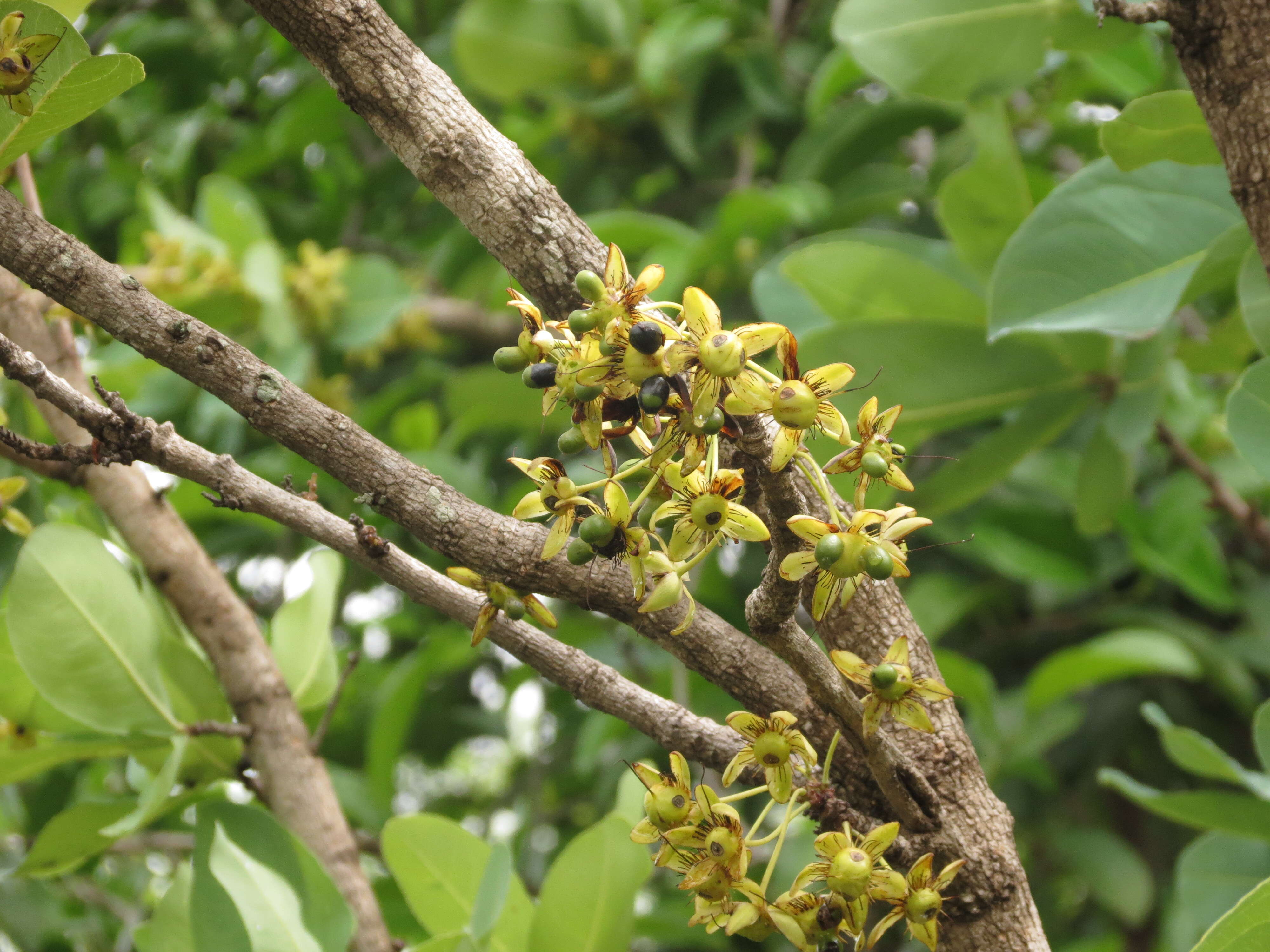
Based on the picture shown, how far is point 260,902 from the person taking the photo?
936mm

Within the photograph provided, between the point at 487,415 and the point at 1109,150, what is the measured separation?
113 cm

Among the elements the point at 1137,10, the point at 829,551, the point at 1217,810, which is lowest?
the point at 1217,810

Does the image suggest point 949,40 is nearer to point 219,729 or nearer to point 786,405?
point 786,405

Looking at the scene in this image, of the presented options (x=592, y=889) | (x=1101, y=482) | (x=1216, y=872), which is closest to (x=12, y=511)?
(x=592, y=889)

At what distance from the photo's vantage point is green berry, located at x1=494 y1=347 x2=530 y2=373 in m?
0.56

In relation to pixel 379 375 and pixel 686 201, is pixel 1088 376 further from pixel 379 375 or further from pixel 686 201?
pixel 379 375

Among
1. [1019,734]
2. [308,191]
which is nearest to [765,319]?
[1019,734]

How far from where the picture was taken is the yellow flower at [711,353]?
1.61ft

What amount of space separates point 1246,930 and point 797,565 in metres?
0.41

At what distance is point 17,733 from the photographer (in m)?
1.08

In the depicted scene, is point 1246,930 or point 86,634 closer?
point 1246,930

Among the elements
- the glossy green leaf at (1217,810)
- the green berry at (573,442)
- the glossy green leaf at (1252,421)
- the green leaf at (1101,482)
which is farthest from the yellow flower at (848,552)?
the green leaf at (1101,482)

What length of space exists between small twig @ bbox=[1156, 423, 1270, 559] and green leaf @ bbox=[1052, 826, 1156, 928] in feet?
1.77

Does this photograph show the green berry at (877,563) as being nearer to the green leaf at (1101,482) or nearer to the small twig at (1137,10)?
the small twig at (1137,10)
